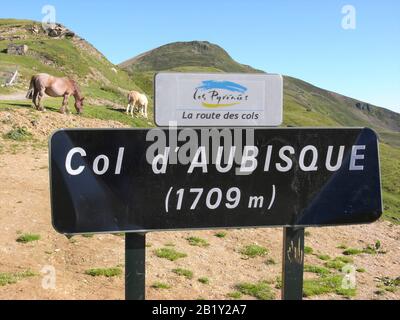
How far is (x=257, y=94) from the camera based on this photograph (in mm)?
3301

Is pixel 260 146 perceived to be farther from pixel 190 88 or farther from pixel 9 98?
pixel 9 98

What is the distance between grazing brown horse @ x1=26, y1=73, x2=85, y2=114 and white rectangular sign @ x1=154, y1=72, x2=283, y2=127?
21.6 meters

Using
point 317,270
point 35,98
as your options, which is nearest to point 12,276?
point 317,270

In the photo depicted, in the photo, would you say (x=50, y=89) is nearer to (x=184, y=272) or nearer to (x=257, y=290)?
(x=184, y=272)

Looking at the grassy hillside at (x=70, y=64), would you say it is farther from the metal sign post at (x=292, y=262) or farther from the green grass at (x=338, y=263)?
the metal sign post at (x=292, y=262)

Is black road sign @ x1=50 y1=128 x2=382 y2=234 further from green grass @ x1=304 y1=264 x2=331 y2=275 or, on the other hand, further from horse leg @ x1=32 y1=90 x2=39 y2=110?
horse leg @ x1=32 y1=90 x2=39 y2=110

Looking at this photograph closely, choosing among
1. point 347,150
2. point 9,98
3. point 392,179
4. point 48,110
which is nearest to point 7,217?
point 347,150

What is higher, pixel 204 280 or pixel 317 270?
pixel 204 280

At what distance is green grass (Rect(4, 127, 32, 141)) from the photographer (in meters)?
20.0

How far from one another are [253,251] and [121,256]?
3852 millimetres

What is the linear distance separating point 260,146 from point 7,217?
10.5 m

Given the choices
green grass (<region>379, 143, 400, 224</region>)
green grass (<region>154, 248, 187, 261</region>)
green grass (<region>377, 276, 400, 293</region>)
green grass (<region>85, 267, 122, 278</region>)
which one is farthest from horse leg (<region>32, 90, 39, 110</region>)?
green grass (<region>379, 143, 400, 224</region>)

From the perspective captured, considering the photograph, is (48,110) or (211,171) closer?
(211,171)

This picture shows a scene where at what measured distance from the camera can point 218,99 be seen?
10.6 ft
